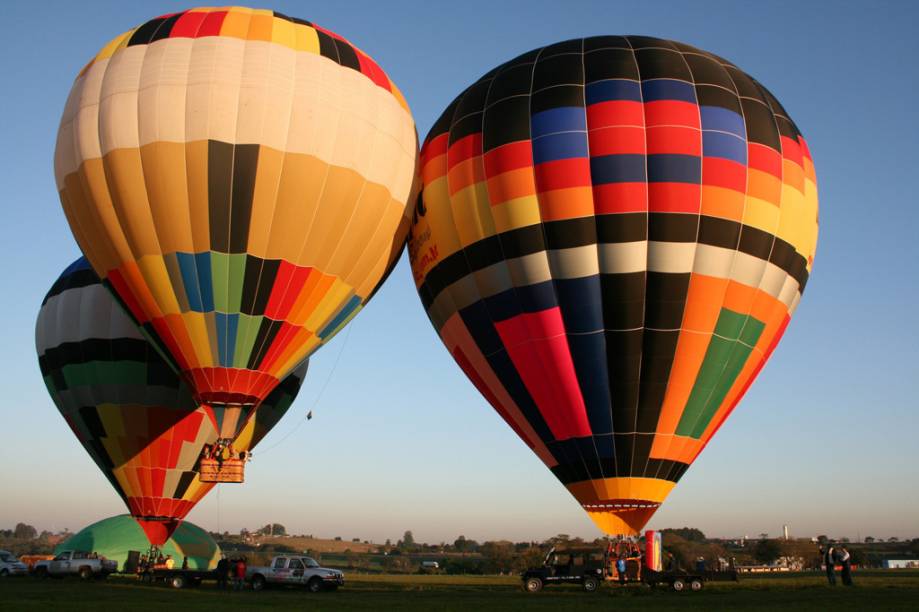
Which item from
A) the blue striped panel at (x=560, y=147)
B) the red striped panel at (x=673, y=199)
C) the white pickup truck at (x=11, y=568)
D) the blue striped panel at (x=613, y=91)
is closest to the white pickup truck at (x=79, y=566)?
the white pickup truck at (x=11, y=568)

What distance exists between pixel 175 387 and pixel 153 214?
688 centimetres

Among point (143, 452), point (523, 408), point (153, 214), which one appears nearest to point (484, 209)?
point (523, 408)

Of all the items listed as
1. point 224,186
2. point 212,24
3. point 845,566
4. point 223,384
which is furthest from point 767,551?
point 212,24

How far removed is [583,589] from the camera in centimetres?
1750

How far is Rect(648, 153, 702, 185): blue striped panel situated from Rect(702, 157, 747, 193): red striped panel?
A: 0.15 m

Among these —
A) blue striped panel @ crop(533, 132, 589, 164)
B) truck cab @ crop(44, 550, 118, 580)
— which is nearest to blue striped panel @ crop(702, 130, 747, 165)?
blue striped panel @ crop(533, 132, 589, 164)

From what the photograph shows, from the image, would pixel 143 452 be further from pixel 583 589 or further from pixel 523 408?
pixel 583 589

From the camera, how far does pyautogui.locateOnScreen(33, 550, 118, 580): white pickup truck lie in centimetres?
2425

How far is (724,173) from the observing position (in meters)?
18.0

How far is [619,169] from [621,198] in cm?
60

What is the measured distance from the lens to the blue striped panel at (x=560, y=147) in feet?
59.8

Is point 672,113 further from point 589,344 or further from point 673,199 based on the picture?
point 589,344

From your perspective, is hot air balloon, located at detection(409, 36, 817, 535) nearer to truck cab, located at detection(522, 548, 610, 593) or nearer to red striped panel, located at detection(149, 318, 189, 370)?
truck cab, located at detection(522, 548, 610, 593)

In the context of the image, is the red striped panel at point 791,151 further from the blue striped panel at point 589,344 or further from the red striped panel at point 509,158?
the red striped panel at point 509,158
